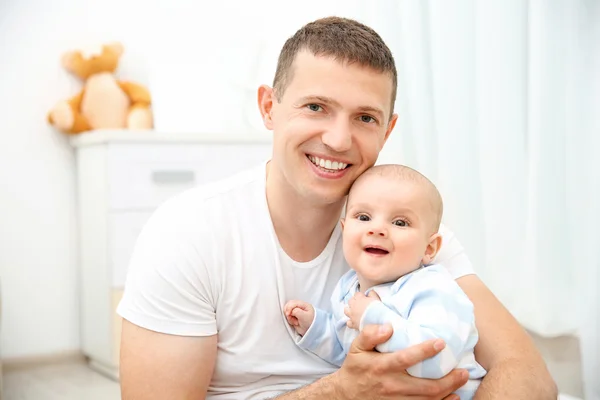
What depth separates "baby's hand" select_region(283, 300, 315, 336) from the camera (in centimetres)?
140

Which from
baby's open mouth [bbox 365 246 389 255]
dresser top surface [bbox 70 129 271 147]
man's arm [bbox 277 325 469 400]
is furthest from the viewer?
dresser top surface [bbox 70 129 271 147]

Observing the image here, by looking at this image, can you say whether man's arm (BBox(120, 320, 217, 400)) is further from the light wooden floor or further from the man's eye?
the light wooden floor

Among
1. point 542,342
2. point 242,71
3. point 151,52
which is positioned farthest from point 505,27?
point 151,52

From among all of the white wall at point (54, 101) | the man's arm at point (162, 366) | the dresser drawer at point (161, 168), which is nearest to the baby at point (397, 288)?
the man's arm at point (162, 366)

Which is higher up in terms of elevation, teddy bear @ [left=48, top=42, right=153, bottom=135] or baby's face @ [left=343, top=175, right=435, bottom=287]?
teddy bear @ [left=48, top=42, right=153, bottom=135]

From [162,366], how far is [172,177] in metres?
1.43

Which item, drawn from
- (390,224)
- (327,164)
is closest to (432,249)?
(390,224)

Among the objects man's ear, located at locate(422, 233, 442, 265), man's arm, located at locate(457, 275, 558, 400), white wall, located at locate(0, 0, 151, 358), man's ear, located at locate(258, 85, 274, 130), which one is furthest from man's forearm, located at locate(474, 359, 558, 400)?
white wall, located at locate(0, 0, 151, 358)

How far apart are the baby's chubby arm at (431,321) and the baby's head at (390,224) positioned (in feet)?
0.20

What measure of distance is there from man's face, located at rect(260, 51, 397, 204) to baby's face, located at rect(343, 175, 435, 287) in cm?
7

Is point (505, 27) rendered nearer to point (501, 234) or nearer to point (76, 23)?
point (501, 234)

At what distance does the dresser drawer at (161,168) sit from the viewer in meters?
2.59

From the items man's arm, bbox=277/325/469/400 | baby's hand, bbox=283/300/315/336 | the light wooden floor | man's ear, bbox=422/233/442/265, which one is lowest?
the light wooden floor

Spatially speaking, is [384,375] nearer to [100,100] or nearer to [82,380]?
[82,380]
